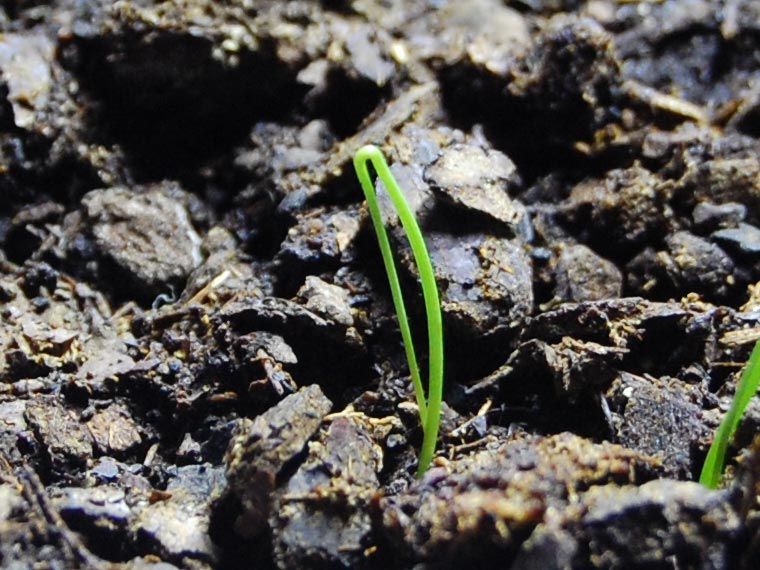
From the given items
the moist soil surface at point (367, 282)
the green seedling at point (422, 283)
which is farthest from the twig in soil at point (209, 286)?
the green seedling at point (422, 283)

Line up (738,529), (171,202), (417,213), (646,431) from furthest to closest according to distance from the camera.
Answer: (171,202)
(417,213)
(646,431)
(738,529)

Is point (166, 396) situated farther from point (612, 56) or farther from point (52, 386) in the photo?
point (612, 56)

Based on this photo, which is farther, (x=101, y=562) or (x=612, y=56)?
(x=612, y=56)

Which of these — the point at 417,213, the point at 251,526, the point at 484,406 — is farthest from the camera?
the point at 417,213

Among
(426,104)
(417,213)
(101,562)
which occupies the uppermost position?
(426,104)

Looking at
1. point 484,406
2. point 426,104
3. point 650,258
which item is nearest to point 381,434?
point 484,406

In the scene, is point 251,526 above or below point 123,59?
below

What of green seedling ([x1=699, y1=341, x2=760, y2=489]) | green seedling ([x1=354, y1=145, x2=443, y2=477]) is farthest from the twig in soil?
green seedling ([x1=699, y1=341, x2=760, y2=489])
